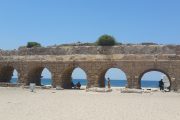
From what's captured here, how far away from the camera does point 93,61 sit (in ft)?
104

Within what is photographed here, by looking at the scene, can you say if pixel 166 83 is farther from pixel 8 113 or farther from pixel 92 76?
pixel 8 113

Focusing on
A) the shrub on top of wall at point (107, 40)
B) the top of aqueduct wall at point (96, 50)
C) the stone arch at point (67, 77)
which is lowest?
the stone arch at point (67, 77)

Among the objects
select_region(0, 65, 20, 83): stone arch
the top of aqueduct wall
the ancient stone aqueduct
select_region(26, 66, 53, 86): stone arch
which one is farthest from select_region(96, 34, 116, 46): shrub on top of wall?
select_region(0, 65, 20, 83): stone arch

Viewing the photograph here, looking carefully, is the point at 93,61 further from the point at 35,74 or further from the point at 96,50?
the point at 35,74

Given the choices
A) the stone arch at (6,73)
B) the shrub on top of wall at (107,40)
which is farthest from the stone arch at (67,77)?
the stone arch at (6,73)

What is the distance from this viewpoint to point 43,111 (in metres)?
15.4

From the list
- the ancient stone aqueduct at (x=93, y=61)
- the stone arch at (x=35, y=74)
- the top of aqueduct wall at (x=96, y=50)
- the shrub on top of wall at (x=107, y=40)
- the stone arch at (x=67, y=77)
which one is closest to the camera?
the ancient stone aqueduct at (x=93, y=61)

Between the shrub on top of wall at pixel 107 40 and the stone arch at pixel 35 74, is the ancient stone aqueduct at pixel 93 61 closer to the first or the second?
the stone arch at pixel 35 74

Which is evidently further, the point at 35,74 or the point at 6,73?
the point at 6,73

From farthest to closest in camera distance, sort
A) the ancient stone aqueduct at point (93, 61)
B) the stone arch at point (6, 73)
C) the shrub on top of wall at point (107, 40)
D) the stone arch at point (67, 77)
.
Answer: the stone arch at point (6, 73) → the stone arch at point (67, 77) → the shrub on top of wall at point (107, 40) → the ancient stone aqueduct at point (93, 61)

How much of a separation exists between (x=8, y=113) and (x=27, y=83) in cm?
2046

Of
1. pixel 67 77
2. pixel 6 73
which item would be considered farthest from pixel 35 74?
pixel 6 73

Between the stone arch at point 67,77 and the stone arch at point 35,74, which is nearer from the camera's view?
the stone arch at point 67,77

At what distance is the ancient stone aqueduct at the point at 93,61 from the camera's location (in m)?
29.4
